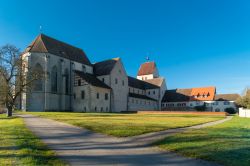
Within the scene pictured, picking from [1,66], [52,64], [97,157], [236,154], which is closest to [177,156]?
[236,154]

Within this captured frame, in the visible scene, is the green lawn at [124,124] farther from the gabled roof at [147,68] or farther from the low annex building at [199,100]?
the gabled roof at [147,68]

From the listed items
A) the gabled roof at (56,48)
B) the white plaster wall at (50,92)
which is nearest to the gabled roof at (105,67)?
the gabled roof at (56,48)

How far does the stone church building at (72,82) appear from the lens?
181 feet

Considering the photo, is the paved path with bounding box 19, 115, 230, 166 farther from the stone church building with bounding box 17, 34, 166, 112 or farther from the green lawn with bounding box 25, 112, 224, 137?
the stone church building with bounding box 17, 34, 166, 112

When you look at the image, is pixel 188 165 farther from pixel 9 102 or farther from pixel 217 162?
pixel 9 102

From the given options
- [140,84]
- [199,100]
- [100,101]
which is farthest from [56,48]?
[199,100]

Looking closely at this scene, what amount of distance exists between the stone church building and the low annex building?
68.4 ft

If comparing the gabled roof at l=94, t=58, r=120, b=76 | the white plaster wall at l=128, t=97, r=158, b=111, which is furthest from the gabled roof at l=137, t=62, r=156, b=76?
the gabled roof at l=94, t=58, r=120, b=76

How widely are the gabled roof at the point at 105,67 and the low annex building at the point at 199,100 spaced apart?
3040cm

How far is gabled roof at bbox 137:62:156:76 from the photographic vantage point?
10044cm

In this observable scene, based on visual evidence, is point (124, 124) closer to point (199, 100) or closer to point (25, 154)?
point (25, 154)

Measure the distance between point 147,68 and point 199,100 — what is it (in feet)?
75.8

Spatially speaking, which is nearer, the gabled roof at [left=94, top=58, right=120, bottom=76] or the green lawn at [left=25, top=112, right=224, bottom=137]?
the green lawn at [left=25, top=112, right=224, bottom=137]

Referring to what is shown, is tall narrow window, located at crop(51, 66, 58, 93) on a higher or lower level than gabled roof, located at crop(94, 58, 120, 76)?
lower
